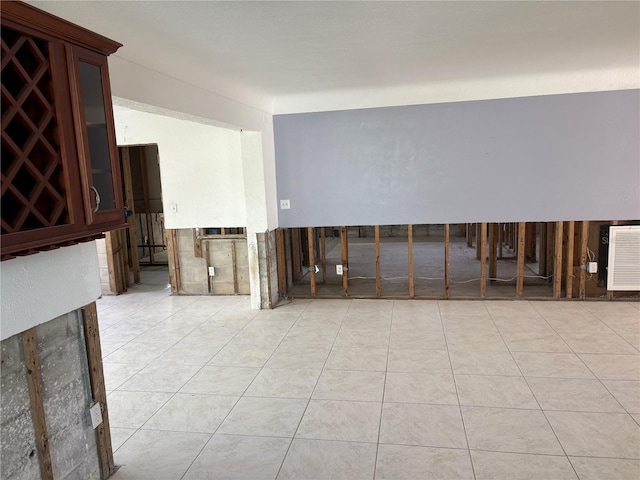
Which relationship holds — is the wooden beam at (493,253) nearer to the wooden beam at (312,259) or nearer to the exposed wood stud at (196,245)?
the wooden beam at (312,259)

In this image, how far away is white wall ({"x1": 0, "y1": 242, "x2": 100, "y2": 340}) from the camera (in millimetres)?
1887

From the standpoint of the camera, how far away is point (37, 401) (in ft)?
6.74

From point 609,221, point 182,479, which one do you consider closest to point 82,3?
point 182,479

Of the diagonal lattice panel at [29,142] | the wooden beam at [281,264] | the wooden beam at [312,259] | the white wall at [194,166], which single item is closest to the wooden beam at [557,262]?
the wooden beam at [312,259]

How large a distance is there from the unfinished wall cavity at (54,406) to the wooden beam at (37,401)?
0.05 feet

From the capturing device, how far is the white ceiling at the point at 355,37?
262 cm

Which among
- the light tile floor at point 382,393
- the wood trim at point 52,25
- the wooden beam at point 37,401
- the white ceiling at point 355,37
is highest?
the white ceiling at point 355,37

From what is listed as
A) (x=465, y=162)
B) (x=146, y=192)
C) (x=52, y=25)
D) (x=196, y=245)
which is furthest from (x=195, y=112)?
(x=146, y=192)

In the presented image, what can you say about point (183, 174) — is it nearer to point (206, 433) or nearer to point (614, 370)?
point (206, 433)

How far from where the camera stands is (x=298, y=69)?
4199mm

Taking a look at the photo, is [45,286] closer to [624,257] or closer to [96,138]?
[96,138]

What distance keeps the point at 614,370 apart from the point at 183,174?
5.56 meters

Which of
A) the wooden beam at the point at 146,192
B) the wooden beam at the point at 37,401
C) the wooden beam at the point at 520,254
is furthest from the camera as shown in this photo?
the wooden beam at the point at 146,192

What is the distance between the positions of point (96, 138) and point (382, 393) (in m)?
2.69
